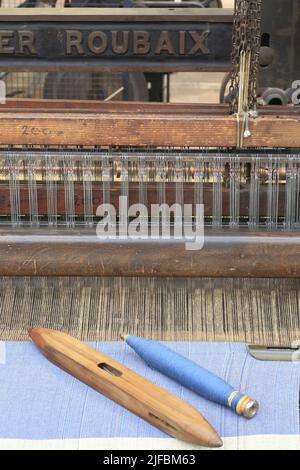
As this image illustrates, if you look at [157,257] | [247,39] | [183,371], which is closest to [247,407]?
[183,371]

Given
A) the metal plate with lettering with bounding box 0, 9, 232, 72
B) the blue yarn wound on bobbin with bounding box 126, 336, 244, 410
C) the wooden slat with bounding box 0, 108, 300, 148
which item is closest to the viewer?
the blue yarn wound on bobbin with bounding box 126, 336, 244, 410

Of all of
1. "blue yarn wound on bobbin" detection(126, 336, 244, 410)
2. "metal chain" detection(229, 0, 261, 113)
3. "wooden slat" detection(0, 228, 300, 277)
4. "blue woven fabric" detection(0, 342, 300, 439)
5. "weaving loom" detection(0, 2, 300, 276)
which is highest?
"metal chain" detection(229, 0, 261, 113)

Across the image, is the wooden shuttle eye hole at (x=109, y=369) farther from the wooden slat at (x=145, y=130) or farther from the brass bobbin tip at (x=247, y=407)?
the wooden slat at (x=145, y=130)

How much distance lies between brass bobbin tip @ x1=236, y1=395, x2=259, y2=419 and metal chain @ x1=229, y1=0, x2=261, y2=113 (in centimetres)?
86

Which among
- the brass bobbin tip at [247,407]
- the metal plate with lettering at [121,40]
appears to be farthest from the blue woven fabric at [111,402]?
the metal plate with lettering at [121,40]

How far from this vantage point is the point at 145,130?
8.45 feet

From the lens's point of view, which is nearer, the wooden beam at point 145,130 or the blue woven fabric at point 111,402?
the blue woven fabric at point 111,402

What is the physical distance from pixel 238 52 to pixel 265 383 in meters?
0.96

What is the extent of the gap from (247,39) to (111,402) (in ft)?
3.63

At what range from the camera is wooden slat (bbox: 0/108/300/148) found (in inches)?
101

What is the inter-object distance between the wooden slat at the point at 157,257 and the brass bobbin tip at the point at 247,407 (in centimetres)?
43

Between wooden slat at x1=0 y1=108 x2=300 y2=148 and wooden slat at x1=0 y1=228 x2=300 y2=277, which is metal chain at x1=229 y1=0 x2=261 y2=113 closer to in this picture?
wooden slat at x1=0 y1=108 x2=300 y2=148

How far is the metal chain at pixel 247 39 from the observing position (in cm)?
261

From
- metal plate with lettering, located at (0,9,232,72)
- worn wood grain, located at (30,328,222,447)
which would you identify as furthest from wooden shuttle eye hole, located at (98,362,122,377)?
metal plate with lettering, located at (0,9,232,72)
